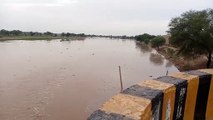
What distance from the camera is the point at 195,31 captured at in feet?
87.4

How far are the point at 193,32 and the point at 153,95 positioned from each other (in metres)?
24.1

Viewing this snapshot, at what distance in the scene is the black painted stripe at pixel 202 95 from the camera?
5215 mm

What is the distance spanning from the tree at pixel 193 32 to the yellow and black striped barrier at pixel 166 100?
71.2 feet

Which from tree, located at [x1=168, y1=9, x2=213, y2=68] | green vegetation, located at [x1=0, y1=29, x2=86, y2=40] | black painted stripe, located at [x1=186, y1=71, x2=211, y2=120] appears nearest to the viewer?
black painted stripe, located at [x1=186, y1=71, x2=211, y2=120]

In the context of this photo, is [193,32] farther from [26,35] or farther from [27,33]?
[27,33]

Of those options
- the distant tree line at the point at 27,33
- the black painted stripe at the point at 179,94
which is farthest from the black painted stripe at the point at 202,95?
the distant tree line at the point at 27,33

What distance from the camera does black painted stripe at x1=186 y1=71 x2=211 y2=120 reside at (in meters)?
5.21

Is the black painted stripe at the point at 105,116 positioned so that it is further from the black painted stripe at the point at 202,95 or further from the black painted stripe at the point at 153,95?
the black painted stripe at the point at 202,95

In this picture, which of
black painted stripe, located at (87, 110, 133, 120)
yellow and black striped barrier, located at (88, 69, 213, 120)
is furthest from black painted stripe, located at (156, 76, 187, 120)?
black painted stripe, located at (87, 110, 133, 120)

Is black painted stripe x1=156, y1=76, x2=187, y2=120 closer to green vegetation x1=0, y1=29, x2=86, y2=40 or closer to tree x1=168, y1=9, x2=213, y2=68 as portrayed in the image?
tree x1=168, y1=9, x2=213, y2=68

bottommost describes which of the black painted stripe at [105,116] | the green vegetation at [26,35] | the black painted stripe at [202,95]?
the green vegetation at [26,35]

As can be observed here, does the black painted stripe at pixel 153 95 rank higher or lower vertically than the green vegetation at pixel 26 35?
higher

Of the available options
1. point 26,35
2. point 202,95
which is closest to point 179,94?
point 202,95

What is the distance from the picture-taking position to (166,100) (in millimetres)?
4191
